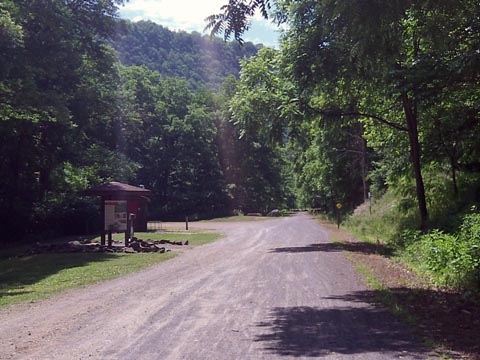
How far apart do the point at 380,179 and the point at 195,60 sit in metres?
103

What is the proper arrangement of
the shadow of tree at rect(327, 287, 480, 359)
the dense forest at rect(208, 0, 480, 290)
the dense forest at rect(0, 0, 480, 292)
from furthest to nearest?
the dense forest at rect(0, 0, 480, 292) < the dense forest at rect(208, 0, 480, 290) < the shadow of tree at rect(327, 287, 480, 359)

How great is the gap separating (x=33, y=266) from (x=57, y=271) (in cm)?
276

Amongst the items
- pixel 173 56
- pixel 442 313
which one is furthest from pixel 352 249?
pixel 173 56

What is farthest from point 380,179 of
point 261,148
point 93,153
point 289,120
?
point 261,148

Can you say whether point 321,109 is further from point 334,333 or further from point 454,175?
point 334,333

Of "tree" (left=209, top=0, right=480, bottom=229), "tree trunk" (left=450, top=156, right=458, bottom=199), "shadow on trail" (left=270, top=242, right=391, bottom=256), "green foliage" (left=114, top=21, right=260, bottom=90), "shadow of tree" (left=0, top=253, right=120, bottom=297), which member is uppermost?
"green foliage" (left=114, top=21, right=260, bottom=90)

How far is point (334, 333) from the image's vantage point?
8.21m

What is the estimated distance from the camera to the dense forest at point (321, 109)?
11.0 m

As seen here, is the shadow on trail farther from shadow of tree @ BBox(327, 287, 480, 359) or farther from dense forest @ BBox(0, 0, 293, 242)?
shadow of tree @ BBox(327, 287, 480, 359)

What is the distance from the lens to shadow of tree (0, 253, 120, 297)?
54.9 feet

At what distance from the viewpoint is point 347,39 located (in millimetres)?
9820

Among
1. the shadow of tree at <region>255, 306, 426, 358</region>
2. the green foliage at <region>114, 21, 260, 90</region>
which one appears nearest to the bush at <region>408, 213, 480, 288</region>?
the shadow of tree at <region>255, 306, 426, 358</region>

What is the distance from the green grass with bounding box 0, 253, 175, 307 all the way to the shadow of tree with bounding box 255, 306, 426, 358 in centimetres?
665

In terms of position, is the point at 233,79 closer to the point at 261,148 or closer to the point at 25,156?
the point at 261,148
